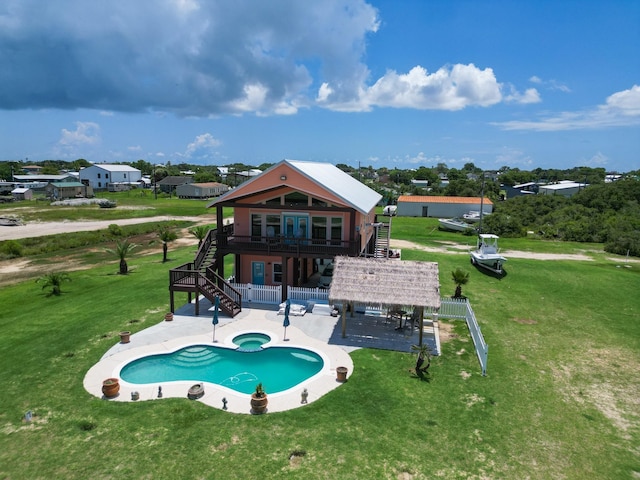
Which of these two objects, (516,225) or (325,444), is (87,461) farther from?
(516,225)

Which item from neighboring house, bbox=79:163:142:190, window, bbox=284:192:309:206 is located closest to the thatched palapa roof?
window, bbox=284:192:309:206

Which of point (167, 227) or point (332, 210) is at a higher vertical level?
point (332, 210)

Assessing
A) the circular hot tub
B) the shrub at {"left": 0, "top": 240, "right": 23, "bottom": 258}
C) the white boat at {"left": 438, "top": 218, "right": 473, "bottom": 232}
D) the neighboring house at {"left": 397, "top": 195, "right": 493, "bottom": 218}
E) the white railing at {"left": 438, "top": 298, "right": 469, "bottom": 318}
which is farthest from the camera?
the neighboring house at {"left": 397, "top": 195, "right": 493, "bottom": 218}

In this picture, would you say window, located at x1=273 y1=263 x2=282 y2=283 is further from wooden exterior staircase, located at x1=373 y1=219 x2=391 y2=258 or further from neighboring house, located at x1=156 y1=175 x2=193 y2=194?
neighboring house, located at x1=156 y1=175 x2=193 y2=194

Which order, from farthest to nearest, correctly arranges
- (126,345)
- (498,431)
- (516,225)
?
(516,225), (126,345), (498,431)

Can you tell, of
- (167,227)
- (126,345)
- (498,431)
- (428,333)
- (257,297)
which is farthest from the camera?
(167,227)

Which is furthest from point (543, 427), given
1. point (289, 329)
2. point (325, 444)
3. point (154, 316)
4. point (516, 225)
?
point (516, 225)

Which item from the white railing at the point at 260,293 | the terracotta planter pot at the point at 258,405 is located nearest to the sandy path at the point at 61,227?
the white railing at the point at 260,293

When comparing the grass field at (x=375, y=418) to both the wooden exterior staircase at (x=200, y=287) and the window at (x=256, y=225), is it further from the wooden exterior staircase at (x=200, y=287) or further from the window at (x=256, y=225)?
the window at (x=256, y=225)
